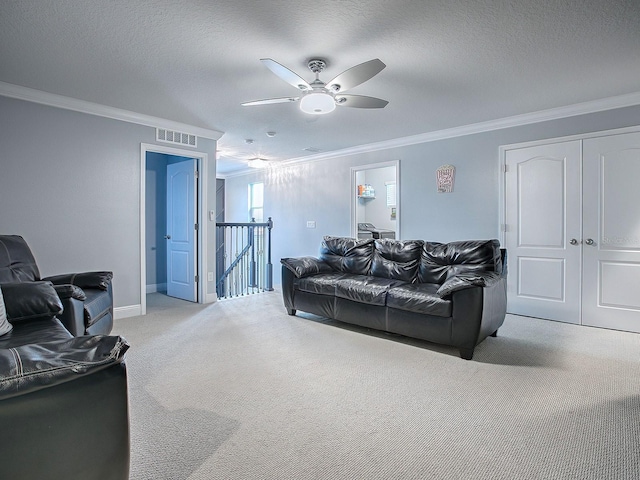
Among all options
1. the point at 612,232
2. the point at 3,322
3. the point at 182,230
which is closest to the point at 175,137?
the point at 182,230

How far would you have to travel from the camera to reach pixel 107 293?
319 cm

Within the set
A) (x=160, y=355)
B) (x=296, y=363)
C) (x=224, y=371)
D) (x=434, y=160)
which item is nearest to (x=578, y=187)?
(x=434, y=160)

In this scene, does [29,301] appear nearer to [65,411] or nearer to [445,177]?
[65,411]

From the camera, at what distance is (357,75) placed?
2.57 metres

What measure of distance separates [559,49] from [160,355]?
13.1 feet

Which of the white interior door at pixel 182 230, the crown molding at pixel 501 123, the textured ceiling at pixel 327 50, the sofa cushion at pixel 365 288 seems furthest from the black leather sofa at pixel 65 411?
the crown molding at pixel 501 123

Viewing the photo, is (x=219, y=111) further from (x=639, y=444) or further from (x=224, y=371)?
(x=639, y=444)

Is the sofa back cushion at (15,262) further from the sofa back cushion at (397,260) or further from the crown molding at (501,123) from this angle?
the crown molding at (501,123)

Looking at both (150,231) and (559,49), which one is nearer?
(559,49)

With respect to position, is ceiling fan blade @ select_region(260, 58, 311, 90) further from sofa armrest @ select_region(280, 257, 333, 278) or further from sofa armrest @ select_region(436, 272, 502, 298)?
sofa armrest @ select_region(280, 257, 333, 278)

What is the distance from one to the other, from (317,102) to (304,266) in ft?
6.83

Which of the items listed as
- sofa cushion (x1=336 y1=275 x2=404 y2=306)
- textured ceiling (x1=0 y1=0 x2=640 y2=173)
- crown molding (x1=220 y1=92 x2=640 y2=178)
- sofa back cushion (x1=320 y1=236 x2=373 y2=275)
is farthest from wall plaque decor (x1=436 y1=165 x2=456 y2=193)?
sofa cushion (x1=336 y1=275 x2=404 y2=306)

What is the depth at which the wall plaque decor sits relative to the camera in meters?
4.96

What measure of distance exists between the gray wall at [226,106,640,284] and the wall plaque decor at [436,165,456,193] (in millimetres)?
64
